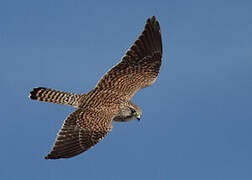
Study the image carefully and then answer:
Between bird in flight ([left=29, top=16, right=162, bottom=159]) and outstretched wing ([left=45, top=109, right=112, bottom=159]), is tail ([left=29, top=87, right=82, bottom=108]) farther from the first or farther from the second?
outstretched wing ([left=45, top=109, right=112, bottom=159])

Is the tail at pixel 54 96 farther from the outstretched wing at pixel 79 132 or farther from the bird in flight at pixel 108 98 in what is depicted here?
the outstretched wing at pixel 79 132

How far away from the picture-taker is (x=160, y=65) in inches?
570

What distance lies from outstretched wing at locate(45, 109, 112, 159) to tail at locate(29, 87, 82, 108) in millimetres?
624

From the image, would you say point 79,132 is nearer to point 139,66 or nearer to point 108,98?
point 108,98

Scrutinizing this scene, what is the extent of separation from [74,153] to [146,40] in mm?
3591

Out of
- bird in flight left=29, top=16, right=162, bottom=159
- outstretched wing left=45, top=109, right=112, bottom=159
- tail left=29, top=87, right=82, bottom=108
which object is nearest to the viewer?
outstretched wing left=45, top=109, right=112, bottom=159

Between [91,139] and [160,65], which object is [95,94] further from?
[160,65]

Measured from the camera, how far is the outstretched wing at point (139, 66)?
1351 centimetres

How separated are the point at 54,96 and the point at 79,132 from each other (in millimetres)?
1603

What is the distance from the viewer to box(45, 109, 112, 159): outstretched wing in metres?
12.2

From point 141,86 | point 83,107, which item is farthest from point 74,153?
point 141,86

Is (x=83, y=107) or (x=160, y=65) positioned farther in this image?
(x=160, y=65)

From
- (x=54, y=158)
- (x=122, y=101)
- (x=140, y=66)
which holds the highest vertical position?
(x=140, y=66)

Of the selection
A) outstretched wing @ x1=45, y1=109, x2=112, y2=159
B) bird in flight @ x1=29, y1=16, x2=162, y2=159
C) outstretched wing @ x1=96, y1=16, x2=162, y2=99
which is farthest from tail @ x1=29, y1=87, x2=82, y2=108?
outstretched wing @ x1=96, y1=16, x2=162, y2=99
